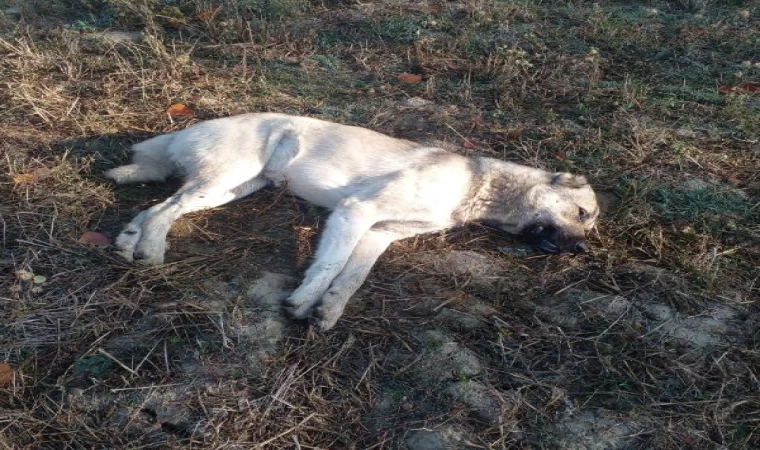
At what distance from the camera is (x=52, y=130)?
172 inches

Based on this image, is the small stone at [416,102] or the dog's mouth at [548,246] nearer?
the dog's mouth at [548,246]

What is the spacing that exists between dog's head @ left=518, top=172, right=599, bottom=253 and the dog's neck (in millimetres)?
59

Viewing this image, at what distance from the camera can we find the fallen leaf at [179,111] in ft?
15.6

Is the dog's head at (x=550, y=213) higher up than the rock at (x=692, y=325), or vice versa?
the dog's head at (x=550, y=213)

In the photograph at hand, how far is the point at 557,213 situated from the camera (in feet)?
12.6

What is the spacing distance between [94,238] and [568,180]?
2823 mm

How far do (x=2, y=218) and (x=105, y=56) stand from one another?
7.60ft

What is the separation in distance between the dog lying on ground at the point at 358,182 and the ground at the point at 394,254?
0.40 ft

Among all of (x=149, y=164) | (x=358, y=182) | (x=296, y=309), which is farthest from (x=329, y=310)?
(x=149, y=164)

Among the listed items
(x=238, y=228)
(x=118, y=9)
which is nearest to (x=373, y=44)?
(x=118, y=9)

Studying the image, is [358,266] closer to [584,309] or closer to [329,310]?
[329,310]

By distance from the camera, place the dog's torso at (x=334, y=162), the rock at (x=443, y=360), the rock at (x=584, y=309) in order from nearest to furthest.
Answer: the rock at (x=443, y=360), the rock at (x=584, y=309), the dog's torso at (x=334, y=162)

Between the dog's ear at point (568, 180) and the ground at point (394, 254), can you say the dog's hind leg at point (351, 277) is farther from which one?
the dog's ear at point (568, 180)

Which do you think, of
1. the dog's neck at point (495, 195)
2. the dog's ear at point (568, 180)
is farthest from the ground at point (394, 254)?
the dog's ear at point (568, 180)
